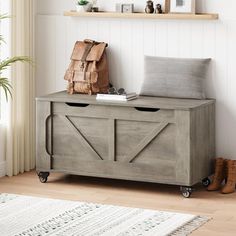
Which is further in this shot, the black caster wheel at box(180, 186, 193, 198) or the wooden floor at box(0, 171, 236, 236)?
the black caster wheel at box(180, 186, 193, 198)

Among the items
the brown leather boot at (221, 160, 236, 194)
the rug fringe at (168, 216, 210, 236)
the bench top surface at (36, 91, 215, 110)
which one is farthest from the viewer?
the brown leather boot at (221, 160, 236, 194)

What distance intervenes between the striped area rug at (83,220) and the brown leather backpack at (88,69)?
106 cm

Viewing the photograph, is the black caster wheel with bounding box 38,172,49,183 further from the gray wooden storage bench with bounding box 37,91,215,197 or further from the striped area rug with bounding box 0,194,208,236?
the striped area rug with bounding box 0,194,208,236

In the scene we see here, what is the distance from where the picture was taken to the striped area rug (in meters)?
4.77

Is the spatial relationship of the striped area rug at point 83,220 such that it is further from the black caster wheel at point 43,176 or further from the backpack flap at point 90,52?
the backpack flap at point 90,52

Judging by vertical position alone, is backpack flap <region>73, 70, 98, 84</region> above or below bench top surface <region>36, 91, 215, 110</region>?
above

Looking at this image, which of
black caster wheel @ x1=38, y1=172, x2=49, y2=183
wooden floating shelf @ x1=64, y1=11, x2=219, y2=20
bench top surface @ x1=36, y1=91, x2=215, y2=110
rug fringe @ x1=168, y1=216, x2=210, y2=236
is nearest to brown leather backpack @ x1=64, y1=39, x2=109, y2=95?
bench top surface @ x1=36, y1=91, x2=215, y2=110

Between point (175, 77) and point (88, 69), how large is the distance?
0.71m

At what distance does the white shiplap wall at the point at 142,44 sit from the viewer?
590cm

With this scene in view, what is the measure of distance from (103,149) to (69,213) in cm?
82

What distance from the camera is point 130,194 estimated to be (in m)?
5.73

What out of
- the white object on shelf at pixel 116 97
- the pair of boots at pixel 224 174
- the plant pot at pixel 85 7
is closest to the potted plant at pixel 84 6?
the plant pot at pixel 85 7

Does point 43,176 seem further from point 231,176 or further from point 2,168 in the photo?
point 231,176

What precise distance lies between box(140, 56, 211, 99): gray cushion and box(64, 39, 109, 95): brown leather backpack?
0.35 m
